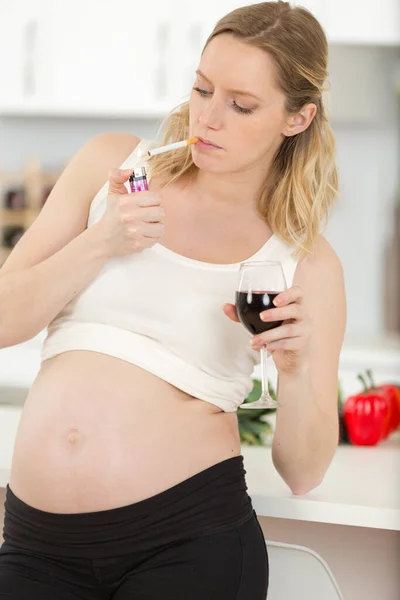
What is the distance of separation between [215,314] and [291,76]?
43 cm

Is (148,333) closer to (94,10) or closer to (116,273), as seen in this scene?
(116,273)

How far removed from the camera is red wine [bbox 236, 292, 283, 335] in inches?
54.9

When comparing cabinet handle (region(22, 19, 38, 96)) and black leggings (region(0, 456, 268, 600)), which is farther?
cabinet handle (region(22, 19, 38, 96))

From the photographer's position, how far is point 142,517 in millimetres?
1341

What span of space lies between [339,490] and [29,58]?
10.1 ft

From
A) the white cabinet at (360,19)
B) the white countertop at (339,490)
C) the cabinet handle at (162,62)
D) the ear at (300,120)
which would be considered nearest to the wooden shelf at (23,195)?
the cabinet handle at (162,62)

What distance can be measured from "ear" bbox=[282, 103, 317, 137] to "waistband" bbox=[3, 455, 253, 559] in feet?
2.04

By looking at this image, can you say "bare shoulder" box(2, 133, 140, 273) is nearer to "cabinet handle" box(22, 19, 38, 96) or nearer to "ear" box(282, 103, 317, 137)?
"ear" box(282, 103, 317, 137)

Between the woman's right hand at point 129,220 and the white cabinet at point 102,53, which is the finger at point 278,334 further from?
the white cabinet at point 102,53

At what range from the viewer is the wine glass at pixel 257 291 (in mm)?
1397

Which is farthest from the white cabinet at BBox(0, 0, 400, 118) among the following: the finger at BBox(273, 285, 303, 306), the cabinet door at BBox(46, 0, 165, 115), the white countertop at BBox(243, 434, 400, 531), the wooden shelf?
the finger at BBox(273, 285, 303, 306)

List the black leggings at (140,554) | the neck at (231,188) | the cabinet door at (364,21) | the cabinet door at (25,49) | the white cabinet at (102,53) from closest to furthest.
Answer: the black leggings at (140,554)
the neck at (231,188)
the cabinet door at (364,21)
the white cabinet at (102,53)
the cabinet door at (25,49)

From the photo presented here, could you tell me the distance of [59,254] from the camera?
4.78 feet

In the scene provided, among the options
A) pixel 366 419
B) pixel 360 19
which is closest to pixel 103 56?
pixel 360 19
